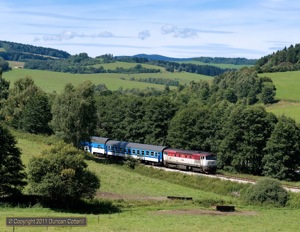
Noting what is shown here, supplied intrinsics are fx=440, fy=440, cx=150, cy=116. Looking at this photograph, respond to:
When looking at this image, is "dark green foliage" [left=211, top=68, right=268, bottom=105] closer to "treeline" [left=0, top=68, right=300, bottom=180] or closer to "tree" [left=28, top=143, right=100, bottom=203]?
"treeline" [left=0, top=68, right=300, bottom=180]

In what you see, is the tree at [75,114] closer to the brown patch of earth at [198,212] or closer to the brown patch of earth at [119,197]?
the brown patch of earth at [119,197]

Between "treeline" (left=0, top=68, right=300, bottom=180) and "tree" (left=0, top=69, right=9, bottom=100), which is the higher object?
"tree" (left=0, top=69, right=9, bottom=100)

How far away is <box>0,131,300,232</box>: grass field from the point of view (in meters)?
30.9

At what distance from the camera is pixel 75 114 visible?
234 feet

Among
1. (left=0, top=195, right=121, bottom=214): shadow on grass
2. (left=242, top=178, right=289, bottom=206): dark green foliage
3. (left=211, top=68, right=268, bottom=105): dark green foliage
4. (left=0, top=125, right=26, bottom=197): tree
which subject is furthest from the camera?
(left=211, top=68, right=268, bottom=105): dark green foliage

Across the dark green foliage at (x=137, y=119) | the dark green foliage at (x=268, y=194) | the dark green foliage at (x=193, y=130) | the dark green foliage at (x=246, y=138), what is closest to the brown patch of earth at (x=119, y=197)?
the dark green foliage at (x=268, y=194)

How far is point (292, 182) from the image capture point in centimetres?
6131

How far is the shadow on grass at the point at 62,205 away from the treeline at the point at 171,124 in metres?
31.5

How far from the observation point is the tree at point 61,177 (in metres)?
38.0

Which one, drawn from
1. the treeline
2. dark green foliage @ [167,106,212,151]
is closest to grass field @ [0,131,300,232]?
the treeline

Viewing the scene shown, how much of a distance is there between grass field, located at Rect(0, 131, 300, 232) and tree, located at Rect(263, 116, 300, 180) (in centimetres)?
1400

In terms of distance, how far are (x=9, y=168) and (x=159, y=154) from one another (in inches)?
1326

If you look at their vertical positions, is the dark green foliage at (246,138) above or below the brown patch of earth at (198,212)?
above

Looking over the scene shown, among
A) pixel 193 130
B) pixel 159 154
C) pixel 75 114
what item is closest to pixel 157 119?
pixel 193 130
